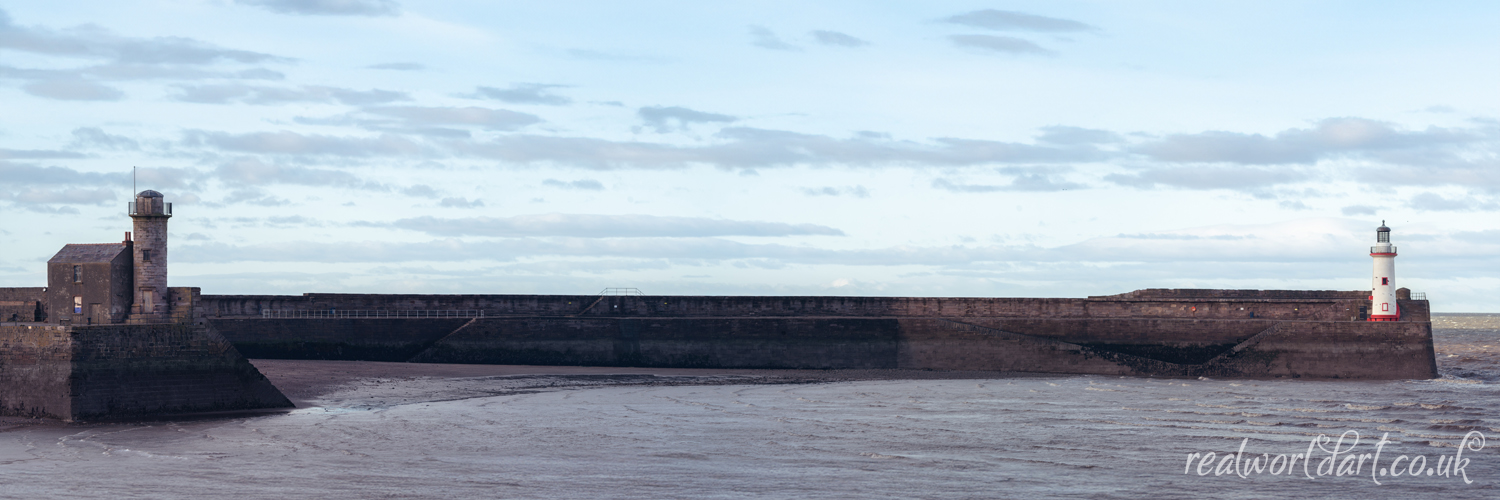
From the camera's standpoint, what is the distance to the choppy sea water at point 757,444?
12070 mm

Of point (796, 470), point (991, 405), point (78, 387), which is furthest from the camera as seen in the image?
point (991, 405)

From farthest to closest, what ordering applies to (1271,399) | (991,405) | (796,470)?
(1271,399) < (991,405) < (796,470)

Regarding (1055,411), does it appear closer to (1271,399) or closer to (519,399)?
(1271,399)

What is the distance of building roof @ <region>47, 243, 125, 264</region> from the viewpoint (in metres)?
17.4

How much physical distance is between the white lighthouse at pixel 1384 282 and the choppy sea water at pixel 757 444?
452cm

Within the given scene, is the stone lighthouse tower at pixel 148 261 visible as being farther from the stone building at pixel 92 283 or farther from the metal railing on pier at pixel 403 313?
the metal railing on pier at pixel 403 313

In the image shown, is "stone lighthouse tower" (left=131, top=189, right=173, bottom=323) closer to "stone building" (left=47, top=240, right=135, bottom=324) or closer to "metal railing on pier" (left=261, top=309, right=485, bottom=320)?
"stone building" (left=47, top=240, right=135, bottom=324)

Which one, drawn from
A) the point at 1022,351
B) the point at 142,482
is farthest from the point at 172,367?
the point at 1022,351

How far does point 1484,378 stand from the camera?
27.0 m

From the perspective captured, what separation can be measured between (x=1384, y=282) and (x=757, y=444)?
59.6 feet

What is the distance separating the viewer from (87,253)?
1761cm

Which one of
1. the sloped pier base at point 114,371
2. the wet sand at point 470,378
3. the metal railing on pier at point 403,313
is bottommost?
the wet sand at point 470,378

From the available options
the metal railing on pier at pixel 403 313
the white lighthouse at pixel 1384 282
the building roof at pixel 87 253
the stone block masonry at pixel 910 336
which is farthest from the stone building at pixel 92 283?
the white lighthouse at pixel 1384 282

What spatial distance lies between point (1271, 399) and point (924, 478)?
35.8 ft
